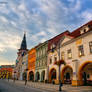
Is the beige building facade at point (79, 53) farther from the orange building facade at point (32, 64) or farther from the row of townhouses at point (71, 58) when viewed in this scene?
the orange building facade at point (32, 64)

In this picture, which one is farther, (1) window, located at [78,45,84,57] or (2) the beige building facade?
(1) window, located at [78,45,84,57]

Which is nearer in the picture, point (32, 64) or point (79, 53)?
point (79, 53)

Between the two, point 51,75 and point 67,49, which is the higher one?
point 67,49

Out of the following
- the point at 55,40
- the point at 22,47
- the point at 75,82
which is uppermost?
the point at 22,47

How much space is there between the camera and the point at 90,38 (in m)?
21.2

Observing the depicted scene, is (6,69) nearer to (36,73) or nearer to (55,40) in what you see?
(36,73)

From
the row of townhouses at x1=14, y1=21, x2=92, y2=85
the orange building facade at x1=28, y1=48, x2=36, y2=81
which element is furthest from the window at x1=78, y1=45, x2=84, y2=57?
the orange building facade at x1=28, y1=48, x2=36, y2=81

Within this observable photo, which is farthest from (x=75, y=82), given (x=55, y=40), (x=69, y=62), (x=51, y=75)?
(x=55, y=40)

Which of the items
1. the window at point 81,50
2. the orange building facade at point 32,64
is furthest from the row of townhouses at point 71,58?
the orange building facade at point 32,64

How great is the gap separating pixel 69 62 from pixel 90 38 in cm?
718

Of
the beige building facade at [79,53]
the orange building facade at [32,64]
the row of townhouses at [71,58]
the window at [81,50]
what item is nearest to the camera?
the beige building facade at [79,53]

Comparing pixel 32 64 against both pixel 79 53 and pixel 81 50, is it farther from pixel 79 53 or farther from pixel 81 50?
pixel 81 50

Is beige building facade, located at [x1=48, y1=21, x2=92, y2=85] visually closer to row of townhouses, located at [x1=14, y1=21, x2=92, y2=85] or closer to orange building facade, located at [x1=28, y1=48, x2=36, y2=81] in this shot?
row of townhouses, located at [x1=14, y1=21, x2=92, y2=85]

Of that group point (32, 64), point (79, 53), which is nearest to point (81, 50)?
point (79, 53)
